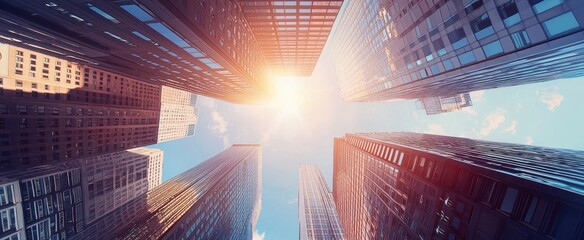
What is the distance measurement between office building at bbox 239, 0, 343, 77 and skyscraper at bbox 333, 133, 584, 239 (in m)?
38.7

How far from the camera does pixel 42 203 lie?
76938 mm

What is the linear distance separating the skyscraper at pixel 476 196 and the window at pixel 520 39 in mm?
10048

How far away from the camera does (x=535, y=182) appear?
1511 centimetres

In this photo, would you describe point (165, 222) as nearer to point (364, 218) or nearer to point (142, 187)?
point (364, 218)

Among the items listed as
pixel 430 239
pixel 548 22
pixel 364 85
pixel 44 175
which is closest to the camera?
pixel 548 22

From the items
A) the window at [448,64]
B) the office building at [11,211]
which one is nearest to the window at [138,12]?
the window at [448,64]

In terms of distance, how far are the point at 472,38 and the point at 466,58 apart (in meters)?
2.75

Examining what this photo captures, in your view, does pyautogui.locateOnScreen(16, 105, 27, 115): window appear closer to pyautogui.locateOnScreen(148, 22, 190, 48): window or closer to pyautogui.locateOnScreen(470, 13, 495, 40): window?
pyautogui.locateOnScreen(148, 22, 190, 48): window

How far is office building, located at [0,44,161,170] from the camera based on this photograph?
6662 cm

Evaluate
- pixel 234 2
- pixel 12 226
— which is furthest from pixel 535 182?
pixel 12 226

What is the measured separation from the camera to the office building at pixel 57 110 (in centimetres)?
6662

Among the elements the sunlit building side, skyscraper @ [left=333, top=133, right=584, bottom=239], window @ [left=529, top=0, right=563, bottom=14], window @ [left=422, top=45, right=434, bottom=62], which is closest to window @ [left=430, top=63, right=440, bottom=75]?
window @ [left=422, top=45, right=434, bottom=62]

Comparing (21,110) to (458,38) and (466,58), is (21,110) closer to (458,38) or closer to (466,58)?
(458,38)

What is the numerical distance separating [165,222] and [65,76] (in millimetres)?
65023
